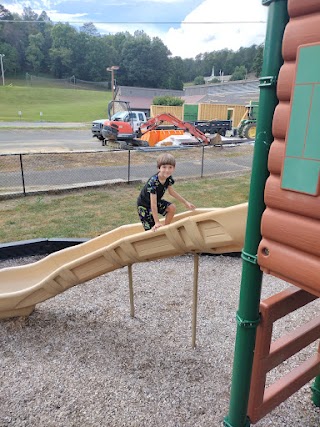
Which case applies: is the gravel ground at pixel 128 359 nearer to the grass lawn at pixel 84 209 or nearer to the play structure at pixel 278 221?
the play structure at pixel 278 221

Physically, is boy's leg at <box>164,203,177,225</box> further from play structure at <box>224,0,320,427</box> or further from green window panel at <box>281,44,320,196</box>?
green window panel at <box>281,44,320,196</box>

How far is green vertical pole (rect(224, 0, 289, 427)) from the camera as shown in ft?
4.81

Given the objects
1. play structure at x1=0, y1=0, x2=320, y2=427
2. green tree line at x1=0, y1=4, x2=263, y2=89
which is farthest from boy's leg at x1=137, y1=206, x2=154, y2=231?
green tree line at x1=0, y1=4, x2=263, y2=89

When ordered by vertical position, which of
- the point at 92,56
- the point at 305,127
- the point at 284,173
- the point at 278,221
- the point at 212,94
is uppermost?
the point at 92,56

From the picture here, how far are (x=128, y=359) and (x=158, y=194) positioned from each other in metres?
1.48

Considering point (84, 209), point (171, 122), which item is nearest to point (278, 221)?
point (84, 209)

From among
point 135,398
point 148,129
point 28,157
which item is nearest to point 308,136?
point 135,398

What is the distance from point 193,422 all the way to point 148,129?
54.9ft

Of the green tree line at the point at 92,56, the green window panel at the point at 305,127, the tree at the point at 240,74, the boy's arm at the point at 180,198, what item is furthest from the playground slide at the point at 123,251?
the tree at the point at 240,74

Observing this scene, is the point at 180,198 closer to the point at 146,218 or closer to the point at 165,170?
the point at 146,218

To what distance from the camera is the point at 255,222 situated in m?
1.70

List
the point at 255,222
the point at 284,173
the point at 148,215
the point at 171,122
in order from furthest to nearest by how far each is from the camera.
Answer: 1. the point at 171,122
2. the point at 148,215
3. the point at 255,222
4. the point at 284,173

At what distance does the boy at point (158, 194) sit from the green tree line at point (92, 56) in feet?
298

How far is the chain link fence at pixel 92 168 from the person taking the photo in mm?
9047
